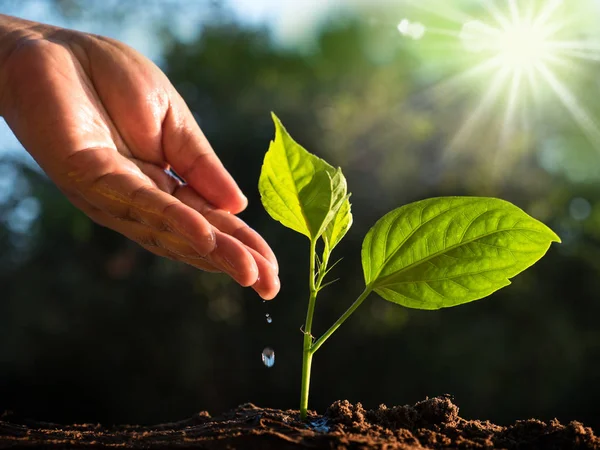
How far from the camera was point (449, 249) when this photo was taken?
116cm

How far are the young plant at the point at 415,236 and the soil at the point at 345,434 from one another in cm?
10

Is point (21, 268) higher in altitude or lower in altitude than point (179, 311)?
higher

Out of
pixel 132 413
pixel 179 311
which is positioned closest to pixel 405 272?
pixel 179 311

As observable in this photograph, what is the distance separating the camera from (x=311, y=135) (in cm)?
451

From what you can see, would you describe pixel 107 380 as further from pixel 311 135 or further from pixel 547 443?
pixel 547 443

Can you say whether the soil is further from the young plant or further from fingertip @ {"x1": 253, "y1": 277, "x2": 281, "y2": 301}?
fingertip @ {"x1": 253, "y1": 277, "x2": 281, "y2": 301}

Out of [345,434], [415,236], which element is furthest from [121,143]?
[345,434]

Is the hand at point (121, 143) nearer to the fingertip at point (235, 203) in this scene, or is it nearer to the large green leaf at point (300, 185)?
the fingertip at point (235, 203)

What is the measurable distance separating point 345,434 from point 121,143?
4.02 ft

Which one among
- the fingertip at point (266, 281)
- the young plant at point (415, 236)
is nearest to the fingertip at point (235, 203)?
the fingertip at point (266, 281)

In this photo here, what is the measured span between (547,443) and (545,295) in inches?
118

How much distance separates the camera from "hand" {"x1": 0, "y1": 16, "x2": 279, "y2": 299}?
1.34 meters

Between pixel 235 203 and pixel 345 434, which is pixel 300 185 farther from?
pixel 235 203

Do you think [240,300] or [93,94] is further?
[240,300]
